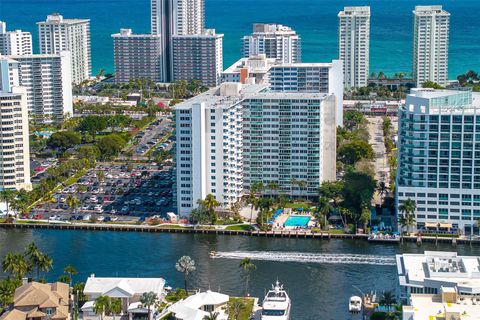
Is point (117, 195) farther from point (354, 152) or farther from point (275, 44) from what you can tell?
point (275, 44)

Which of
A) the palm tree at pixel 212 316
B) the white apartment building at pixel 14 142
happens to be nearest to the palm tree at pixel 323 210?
the palm tree at pixel 212 316

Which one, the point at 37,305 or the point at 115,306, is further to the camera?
the point at 115,306

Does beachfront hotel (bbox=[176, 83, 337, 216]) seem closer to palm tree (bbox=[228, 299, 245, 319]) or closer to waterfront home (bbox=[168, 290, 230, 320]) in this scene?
waterfront home (bbox=[168, 290, 230, 320])

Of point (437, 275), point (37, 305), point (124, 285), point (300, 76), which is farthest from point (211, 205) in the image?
point (300, 76)

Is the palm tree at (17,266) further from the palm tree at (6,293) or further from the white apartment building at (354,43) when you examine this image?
the white apartment building at (354,43)

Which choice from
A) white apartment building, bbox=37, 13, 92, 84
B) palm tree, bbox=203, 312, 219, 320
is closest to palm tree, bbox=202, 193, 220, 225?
palm tree, bbox=203, 312, 219, 320

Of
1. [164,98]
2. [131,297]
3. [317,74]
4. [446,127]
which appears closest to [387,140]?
[317,74]
